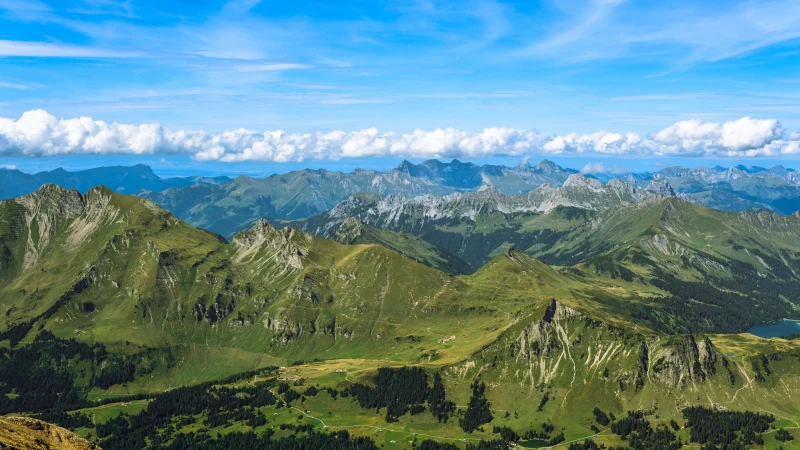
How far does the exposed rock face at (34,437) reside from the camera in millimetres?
65769

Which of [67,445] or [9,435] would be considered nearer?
[9,435]

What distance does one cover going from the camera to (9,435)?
66.8m

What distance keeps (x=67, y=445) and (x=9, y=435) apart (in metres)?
7.47

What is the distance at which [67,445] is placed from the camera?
238ft

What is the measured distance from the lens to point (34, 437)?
70.7 metres

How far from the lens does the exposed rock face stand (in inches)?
2589
